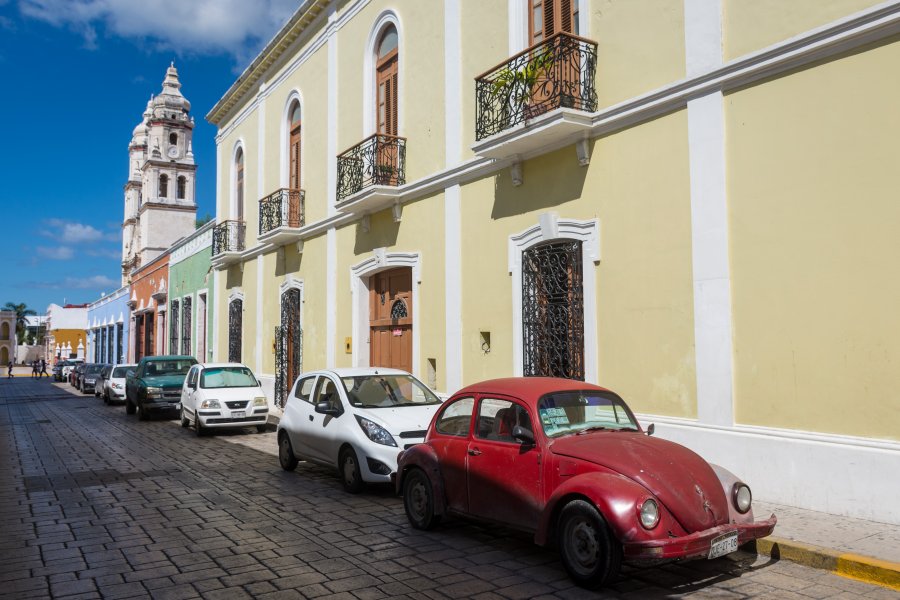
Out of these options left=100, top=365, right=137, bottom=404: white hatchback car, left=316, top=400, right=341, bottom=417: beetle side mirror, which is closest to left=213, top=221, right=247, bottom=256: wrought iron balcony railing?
left=100, top=365, right=137, bottom=404: white hatchback car

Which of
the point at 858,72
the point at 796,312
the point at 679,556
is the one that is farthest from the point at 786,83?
the point at 679,556

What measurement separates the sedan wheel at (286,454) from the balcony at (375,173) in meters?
5.61

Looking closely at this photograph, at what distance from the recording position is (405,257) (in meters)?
14.5

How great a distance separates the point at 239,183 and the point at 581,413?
21185mm

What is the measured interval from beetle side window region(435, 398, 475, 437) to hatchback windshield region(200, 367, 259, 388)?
9754mm

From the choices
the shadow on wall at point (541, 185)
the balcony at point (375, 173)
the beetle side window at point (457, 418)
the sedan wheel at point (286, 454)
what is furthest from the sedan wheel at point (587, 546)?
the balcony at point (375, 173)

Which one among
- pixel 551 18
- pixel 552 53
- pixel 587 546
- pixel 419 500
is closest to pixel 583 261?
pixel 552 53

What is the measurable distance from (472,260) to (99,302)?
5663cm

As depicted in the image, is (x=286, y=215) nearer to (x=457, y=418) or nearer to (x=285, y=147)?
(x=285, y=147)

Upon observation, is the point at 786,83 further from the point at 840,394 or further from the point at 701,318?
the point at 840,394

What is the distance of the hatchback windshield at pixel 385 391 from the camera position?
9711mm

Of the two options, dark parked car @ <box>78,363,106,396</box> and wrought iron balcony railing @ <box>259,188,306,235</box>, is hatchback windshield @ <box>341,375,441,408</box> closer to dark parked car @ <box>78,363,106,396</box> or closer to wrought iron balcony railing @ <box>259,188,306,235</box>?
wrought iron balcony railing @ <box>259,188,306,235</box>

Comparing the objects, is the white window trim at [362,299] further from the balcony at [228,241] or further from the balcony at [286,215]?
the balcony at [228,241]

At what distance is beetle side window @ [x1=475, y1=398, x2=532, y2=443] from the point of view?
637cm
